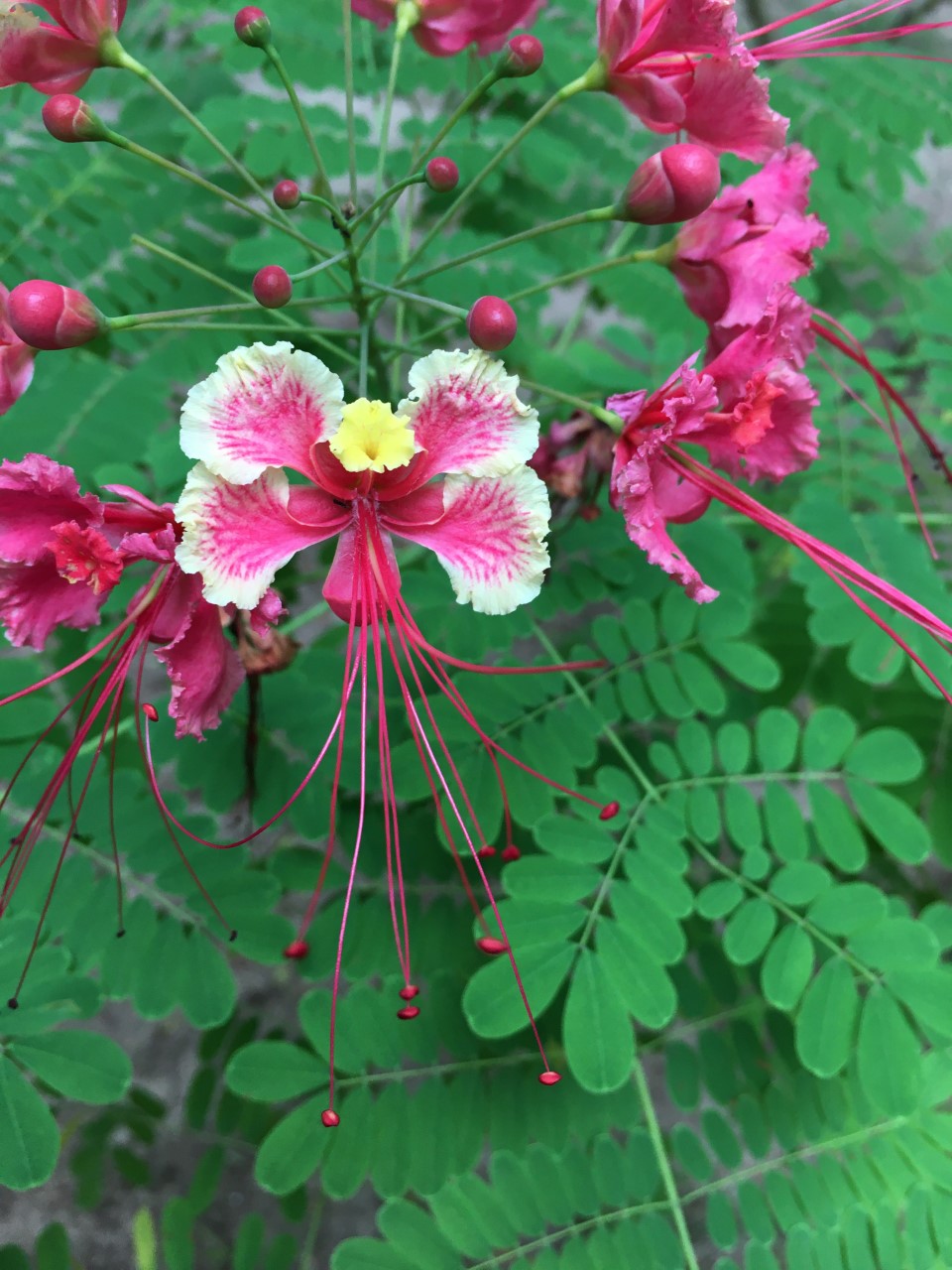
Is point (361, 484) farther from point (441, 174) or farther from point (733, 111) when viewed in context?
point (733, 111)

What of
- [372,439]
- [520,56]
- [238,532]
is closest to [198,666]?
[238,532]

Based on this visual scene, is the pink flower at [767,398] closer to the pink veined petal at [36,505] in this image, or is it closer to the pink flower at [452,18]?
the pink flower at [452,18]

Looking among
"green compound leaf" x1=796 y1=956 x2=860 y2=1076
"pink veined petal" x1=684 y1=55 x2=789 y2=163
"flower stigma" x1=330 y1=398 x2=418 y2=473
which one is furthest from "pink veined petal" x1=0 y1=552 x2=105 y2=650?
"green compound leaf" x1=796 y1=956 x2=860 y2=1076

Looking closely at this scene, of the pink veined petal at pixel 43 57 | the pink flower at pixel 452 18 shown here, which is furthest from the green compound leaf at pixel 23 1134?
the pink flower at pixel 452 18

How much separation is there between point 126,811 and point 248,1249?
1.85 ft

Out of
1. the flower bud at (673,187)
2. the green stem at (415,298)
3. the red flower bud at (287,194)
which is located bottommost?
the green stem at (415,298)

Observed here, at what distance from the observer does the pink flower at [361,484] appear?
2.33 feet

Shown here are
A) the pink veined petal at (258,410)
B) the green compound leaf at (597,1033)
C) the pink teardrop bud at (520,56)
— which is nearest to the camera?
the pink veined petal at (258,410)

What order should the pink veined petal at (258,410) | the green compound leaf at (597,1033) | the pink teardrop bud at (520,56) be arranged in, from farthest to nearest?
the green compound leaf at (597,1033)
the pink teardrop bud at (520,56)
the pink veined petal at (258,410)

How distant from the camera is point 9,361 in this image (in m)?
0.81

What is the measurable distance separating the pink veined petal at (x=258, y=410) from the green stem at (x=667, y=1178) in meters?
0.75

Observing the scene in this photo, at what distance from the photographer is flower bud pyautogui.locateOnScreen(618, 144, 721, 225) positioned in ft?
2.56

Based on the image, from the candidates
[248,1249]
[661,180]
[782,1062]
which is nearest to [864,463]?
[661,180]

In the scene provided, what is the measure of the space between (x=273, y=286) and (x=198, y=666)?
0.32 meters
